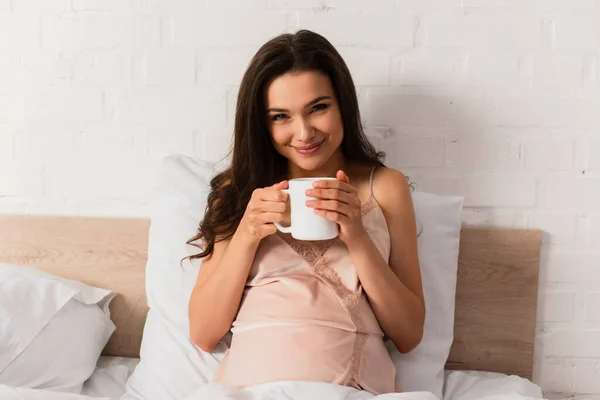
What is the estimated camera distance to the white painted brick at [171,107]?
1696 millimetres

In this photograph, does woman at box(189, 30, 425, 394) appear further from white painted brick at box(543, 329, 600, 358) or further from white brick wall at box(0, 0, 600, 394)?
white painted brick at box(543, 329, 600, 358)

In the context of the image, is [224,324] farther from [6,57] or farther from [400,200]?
[6,57]

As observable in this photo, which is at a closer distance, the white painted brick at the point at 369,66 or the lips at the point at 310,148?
the lips at the point at 310,148

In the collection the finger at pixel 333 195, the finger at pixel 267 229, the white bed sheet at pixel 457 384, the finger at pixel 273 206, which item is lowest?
the white bed sheet at pixel 457 384

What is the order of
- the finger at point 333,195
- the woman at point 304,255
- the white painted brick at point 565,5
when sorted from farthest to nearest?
the white painted brick at point 565,5 < the woman at point 304,255 < the finger at point 333,195

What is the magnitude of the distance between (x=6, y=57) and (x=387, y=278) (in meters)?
1.10

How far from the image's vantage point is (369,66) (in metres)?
1.64

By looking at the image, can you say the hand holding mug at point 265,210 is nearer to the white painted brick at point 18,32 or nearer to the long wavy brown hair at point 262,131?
the long wavy brown hair at point 262,131

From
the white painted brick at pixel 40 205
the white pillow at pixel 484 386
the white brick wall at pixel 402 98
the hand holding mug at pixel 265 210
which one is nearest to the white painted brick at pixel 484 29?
the white brick wall at pixel 402 98

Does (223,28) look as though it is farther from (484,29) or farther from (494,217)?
(494,217)

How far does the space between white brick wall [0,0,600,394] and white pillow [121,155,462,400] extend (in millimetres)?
127

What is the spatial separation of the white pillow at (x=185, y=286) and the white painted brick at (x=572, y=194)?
0.24 meters

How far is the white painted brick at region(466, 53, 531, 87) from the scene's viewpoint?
1617mm

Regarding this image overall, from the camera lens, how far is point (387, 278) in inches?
50.6
